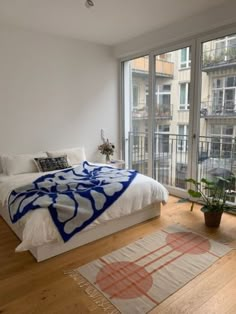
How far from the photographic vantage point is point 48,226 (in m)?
2.17

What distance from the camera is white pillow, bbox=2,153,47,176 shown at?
342 cm

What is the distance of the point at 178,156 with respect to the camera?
4.14 metres

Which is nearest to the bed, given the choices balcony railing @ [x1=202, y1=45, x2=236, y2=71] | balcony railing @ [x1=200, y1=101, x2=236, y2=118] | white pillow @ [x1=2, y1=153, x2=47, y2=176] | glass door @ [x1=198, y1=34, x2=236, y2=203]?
white pillow @ [x1=2, y1=153, x2=47, y2=176]

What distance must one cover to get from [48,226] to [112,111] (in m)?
3.06

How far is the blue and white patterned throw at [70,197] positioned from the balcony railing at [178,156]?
128 cm

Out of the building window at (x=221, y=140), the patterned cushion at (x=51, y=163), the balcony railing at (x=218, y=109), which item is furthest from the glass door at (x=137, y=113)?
the patterned cushion at (x=51, y=163)

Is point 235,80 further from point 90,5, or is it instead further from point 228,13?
point 90,5

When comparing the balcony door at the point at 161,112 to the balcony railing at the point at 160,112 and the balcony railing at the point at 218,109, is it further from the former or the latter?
the balcony railing at the point at 218,109

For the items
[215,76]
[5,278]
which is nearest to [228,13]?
[215,76]

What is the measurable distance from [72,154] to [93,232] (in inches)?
66.9

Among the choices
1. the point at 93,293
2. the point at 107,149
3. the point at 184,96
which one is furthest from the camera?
the point at 107,149

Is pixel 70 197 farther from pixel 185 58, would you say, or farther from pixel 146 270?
pixel 185 58

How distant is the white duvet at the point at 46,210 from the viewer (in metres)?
2.11

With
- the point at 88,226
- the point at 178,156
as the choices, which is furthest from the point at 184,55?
the point at 88,226
